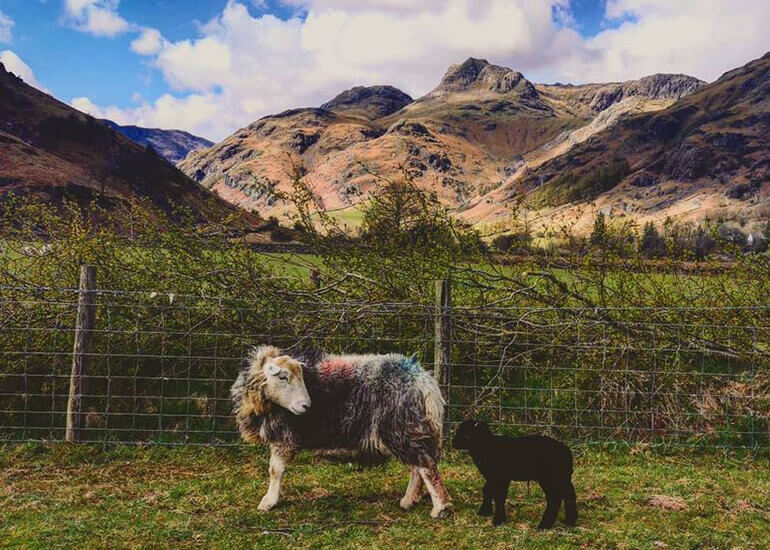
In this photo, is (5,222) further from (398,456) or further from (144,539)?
(398,456)

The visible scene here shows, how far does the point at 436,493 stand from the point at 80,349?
450cm

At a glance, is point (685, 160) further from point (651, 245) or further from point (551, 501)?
point (551, 501)

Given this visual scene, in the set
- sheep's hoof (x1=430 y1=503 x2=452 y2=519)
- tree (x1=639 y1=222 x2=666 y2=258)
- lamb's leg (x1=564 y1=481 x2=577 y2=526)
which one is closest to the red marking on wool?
sheep's hoof (x1=430 y1=503 x2=452 y2=519)

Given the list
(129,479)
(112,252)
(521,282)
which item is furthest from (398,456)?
(112,252)

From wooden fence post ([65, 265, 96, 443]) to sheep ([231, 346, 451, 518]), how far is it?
8.77 feet

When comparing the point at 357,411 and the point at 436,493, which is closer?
the point at 436,493

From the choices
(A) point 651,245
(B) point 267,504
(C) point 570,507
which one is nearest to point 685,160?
(A) point 651,245

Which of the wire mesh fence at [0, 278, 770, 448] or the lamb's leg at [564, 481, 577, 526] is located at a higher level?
the wire mesh fence at [0, 278, 770, 448]

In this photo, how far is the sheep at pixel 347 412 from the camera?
465 centimetres

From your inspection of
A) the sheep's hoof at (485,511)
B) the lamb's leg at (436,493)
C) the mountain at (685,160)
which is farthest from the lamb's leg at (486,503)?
the mountain at (685,160)

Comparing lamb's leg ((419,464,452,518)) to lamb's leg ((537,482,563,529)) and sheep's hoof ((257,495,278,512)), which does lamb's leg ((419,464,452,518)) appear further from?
sheep's hoof ((257,495,278,512))

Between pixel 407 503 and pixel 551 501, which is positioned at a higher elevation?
pixel 551 501

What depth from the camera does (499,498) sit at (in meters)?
4.38

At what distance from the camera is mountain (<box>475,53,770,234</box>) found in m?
126
